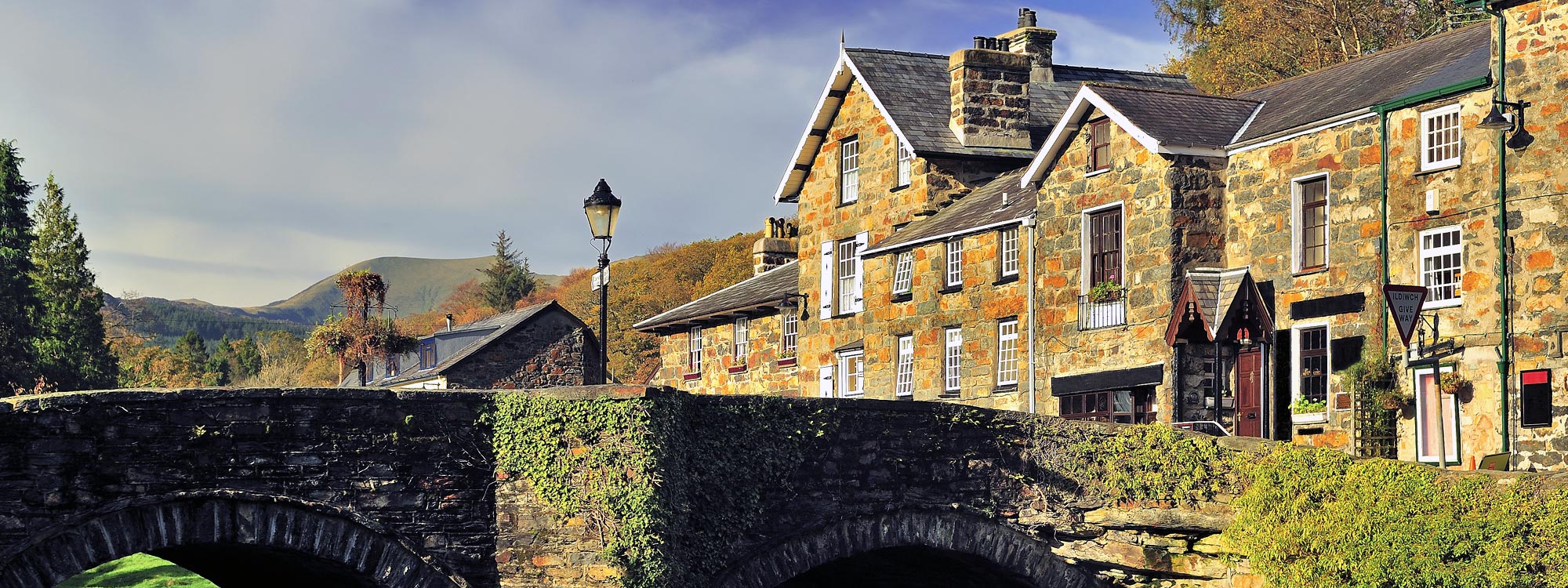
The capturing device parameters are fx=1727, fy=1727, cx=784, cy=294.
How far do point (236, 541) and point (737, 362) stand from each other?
2369 cm

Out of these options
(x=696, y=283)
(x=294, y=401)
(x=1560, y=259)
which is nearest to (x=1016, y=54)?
(x=1560, y=259)

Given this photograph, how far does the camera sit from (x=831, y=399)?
2039 cm

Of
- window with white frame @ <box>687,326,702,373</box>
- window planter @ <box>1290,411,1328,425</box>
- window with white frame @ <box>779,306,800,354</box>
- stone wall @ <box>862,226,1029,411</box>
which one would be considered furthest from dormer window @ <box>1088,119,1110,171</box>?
window with white frame @ <box>687,326,702,373</box>

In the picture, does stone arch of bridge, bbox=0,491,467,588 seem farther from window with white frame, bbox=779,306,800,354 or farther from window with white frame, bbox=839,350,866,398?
window with white frame, bbox=779,306,800,354

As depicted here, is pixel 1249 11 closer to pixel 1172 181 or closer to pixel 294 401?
pixel 1172 181

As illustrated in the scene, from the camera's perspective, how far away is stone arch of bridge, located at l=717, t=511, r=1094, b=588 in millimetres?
19906

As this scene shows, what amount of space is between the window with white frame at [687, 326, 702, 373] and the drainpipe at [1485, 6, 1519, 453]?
22008 mm

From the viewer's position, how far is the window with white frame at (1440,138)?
23.0 m

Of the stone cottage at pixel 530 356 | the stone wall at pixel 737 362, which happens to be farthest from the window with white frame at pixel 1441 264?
the stone cottage at pixel 530 356

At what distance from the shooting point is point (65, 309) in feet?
195

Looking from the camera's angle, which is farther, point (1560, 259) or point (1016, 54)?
point (1016, 54)

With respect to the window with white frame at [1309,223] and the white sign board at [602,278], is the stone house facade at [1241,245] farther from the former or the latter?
the white sign board at [602,278]

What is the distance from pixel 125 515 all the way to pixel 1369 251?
16.5 meters

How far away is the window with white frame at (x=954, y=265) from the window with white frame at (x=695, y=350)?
10.3 meters
